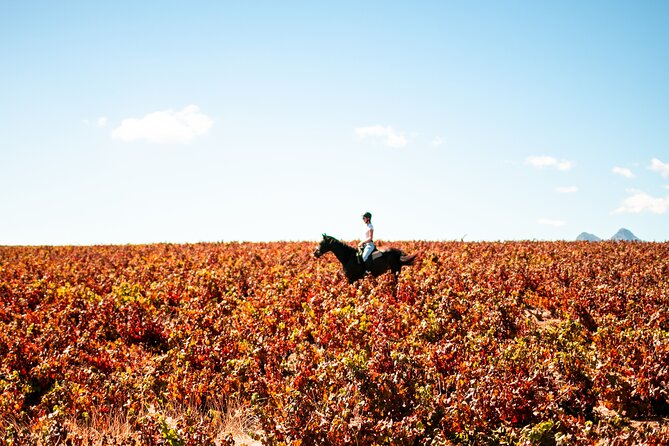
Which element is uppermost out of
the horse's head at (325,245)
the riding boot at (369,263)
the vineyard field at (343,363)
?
the horse's head at (325,245)

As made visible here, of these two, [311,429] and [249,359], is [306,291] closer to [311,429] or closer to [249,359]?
[249,359]

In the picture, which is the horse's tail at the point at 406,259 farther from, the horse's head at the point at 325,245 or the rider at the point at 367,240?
the horse's head at the point at 325,245

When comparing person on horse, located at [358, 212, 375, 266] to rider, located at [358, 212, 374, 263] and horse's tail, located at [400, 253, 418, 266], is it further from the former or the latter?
horse's tail, located at [400, 253, 418, 266]

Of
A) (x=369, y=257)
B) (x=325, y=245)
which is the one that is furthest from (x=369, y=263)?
(x=325, y=245)

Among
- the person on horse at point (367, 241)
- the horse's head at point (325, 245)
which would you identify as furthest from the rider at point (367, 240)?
the horse's head at point (325, 245)

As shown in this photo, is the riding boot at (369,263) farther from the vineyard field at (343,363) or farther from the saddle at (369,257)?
the vineyard field at (343,363)

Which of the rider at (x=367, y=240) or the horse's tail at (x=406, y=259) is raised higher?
the rider at (x=367, y=240)

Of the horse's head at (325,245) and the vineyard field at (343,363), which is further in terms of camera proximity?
the horse's head at (325,245)

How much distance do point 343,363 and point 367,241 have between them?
7919mm

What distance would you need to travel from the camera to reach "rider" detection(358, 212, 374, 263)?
1414 cm

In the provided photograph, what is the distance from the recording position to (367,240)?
14461 mm

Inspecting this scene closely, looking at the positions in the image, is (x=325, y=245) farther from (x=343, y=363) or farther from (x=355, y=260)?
(x=343, y=363)

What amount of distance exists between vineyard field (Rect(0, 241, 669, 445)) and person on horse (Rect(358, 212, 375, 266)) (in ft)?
3.07

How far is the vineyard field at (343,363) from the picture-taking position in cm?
548
